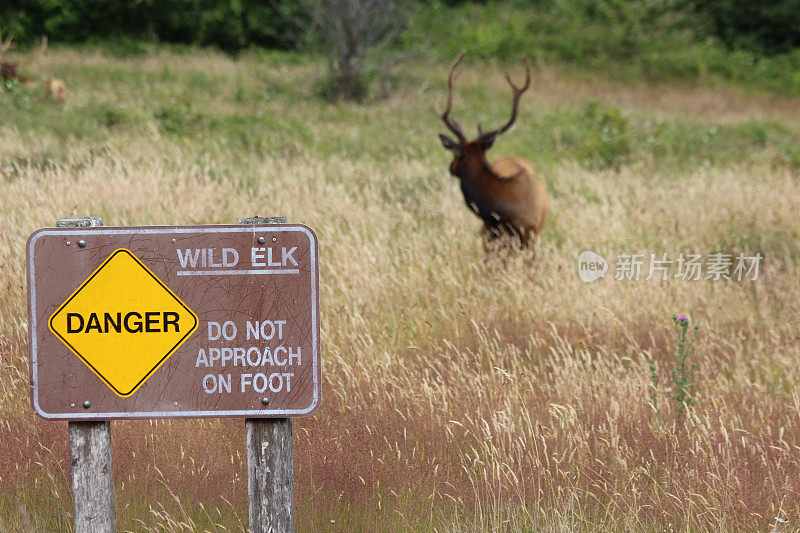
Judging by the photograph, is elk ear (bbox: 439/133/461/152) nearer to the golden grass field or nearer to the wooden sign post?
the golden grass field

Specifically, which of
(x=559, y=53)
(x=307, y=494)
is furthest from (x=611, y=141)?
(x=559, y=53)

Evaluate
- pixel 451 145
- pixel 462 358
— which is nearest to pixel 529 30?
pixel 451 145

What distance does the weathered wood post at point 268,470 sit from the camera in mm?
2246

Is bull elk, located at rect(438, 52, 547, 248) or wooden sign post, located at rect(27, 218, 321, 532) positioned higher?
bull elk, located at rect(438, 52, 547, 248)

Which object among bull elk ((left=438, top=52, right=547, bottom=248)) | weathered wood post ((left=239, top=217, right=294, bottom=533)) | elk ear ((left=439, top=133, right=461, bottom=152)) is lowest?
weathered wood post ((left=239, top=217, right=294, bottom=533))

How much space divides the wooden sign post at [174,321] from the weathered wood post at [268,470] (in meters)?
0.08

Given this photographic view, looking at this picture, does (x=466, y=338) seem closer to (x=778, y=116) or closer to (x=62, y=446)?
(x=62, y=446)

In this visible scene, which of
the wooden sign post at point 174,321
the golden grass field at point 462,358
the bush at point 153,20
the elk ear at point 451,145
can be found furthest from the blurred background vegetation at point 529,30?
the wooden sign post at point 174,321

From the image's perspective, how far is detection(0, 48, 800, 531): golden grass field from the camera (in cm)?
290

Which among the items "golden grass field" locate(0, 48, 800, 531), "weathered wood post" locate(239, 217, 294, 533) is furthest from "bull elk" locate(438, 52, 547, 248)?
"weathered wood post" locate(239, 217, 294, 533)

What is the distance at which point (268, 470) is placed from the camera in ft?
7.36

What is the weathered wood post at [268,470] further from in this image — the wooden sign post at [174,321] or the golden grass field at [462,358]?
the golden grass field at [462,358]

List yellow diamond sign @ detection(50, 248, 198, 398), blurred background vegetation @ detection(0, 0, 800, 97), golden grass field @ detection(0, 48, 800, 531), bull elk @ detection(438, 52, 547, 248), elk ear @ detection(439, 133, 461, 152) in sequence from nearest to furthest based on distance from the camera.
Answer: yellow diamond sign @ detection(50, 248, 198, 398) < golden grass field @ detection(0, 48, 800, 531) < bull elk @ detection(438, 52, 547, 248) < elk ear @ detection(439, 133, 461, 152) < blurred background vegetation @ detection(0, 0, 800, 97)

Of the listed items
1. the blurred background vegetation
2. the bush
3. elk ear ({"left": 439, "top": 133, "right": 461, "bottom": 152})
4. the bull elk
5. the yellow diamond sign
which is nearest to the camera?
the yellow diamond sign
